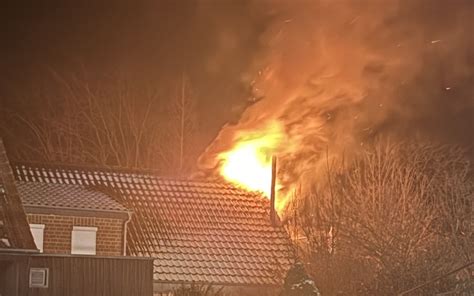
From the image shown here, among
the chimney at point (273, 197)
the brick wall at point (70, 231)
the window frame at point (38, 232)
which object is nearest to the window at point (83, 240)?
the brick wall at point (70, 231)

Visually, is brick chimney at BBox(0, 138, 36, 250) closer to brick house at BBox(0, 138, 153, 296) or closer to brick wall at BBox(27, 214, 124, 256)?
brick house at BBox(0, 138, 153, 296)

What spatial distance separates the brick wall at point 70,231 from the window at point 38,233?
0.35 feet

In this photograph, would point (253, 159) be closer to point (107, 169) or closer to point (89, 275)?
point (107, 169)

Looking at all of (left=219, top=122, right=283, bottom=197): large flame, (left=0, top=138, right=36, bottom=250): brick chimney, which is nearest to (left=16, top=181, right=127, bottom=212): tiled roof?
(left=0, top=138, right=36, bottom=250): brick chimney

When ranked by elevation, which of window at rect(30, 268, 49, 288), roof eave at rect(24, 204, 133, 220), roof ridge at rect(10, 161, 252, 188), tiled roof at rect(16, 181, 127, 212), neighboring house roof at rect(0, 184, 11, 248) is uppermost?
roof ridge at rect(10, 161, 252, 188)

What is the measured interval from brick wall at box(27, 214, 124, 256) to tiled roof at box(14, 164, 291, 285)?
0.95 metres

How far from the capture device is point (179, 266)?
32219 mm

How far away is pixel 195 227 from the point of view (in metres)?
34.5

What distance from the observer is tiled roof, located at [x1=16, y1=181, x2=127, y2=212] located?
31.0m

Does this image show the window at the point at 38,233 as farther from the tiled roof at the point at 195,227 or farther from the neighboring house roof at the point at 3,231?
the tiled roof at the point at 195,227

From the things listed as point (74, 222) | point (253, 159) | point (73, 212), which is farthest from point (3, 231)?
point (253, 159)

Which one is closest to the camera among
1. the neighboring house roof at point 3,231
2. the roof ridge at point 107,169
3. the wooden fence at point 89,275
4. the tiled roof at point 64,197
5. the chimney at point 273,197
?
the neighboring house roof at point 3,231

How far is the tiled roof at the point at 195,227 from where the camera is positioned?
32.4 meters

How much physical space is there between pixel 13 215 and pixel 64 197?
3.45 meters
